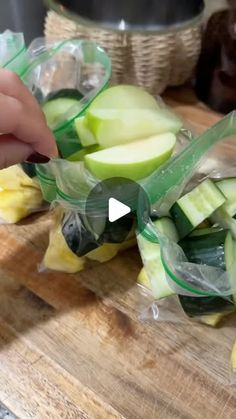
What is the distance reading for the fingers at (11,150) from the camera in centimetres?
59

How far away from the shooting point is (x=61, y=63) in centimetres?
86

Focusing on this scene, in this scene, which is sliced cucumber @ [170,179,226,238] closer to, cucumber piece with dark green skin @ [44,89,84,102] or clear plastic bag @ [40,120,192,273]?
clear plastic bag @ [40,120,192,273]

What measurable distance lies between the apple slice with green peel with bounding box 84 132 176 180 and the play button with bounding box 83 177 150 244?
0.4 inches

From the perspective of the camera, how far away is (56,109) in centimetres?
75

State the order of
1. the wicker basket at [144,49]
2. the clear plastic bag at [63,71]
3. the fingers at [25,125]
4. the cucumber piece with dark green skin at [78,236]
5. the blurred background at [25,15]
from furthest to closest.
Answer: the blurred background at [25,15] < the wicker basket at [144,49] < the clear plastic bag at [63,71] < the cucumber piece with dark green skin at [78,236] < the fingers at [25,125]

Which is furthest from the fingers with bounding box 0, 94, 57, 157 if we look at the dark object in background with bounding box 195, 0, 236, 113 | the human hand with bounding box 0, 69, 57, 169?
the dark object in background with bounding box 195, 0, 236, 113

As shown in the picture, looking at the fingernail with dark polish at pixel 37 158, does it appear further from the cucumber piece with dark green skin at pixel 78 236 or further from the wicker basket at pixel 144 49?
the wicker basket at pixel 144 49

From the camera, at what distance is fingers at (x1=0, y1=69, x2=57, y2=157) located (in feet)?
1.80

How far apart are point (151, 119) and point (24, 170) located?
174 mm

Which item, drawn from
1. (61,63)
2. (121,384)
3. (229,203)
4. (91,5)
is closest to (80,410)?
(121,384)

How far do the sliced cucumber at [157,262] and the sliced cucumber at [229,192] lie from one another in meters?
0.06

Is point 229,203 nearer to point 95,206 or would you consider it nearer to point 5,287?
point 95,206

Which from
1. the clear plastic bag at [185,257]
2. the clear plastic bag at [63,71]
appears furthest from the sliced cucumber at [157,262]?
the clear plastic bag at [63,71]

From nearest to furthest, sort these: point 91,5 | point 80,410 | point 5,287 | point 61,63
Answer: point 80,410
point 5,287
point 61,63
point 91,5
